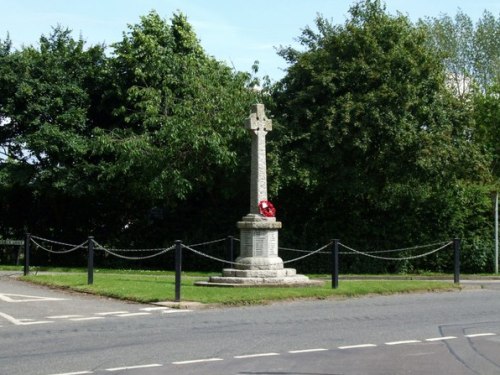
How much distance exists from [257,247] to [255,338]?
28.9 ft

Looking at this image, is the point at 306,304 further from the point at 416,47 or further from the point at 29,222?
the point at 29,222

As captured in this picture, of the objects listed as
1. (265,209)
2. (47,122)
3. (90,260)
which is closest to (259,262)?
(265,209)

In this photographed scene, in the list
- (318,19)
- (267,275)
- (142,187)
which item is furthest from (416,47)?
(267,275)

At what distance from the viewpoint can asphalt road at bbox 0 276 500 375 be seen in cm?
991

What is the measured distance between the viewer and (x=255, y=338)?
12.3 metres

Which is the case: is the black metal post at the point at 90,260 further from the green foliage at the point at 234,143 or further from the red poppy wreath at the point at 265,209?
the green foliage at the point at 234,143

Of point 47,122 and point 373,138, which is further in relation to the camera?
point 47,122

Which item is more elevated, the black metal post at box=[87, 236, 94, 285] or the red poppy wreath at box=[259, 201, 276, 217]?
the red poppy wreath at box=[259, 201, 276, 217]

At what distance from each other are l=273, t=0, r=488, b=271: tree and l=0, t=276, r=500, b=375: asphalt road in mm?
10805

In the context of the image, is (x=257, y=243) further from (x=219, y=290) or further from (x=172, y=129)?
(x=172, y=129)

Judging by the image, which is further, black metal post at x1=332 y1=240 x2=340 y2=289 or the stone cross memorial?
the stone cross memorial

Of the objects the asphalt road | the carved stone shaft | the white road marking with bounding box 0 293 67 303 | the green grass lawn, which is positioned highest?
the carved stone shaft

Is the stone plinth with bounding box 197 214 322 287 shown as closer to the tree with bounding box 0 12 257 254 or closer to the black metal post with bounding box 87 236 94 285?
the black metal post with bounding box 87 236 94 285

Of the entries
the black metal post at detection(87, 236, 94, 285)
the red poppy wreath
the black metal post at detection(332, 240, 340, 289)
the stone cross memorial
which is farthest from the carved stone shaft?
the black metal post at detection(87, 236, 94, 285)
